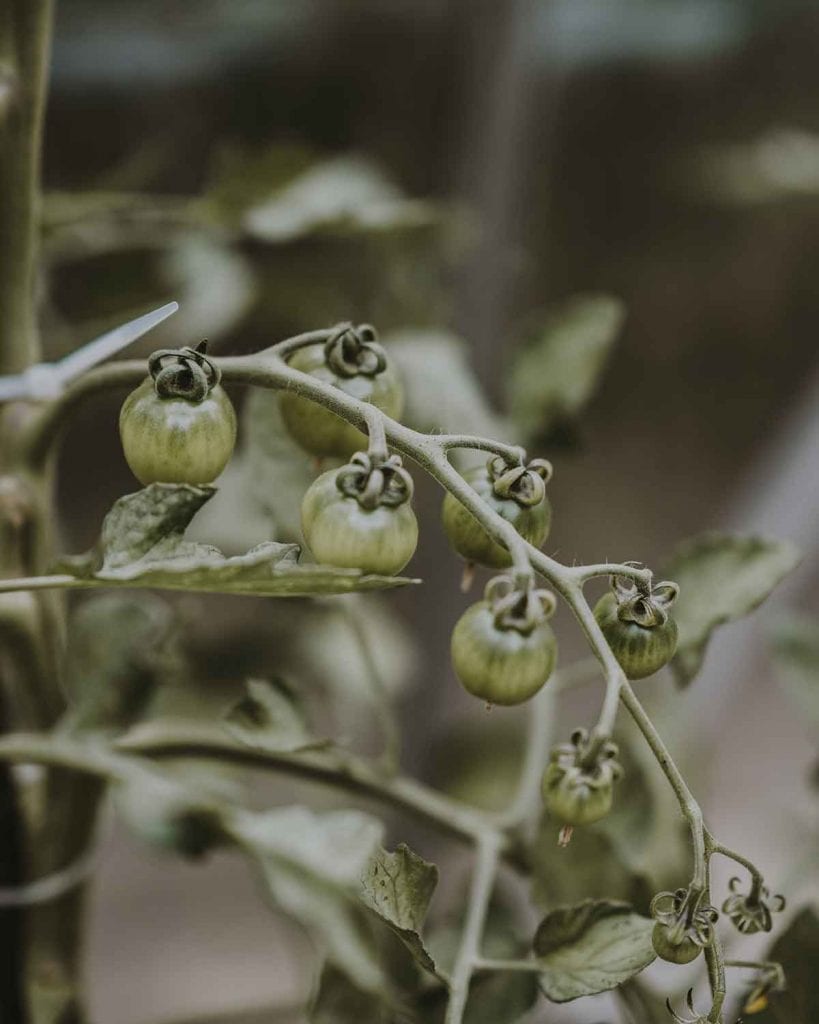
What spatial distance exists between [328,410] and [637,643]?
0.08m

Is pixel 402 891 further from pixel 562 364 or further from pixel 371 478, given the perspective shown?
pixel 562 364

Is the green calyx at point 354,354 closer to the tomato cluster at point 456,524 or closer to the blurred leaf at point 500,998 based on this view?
the tomato cluster at point 456,524

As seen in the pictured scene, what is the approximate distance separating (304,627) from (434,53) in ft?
1.31

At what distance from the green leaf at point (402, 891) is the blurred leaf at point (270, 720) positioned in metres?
0.05

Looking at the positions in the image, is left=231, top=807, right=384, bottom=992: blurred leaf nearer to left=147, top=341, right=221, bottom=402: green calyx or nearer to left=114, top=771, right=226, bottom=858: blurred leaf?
left=114, top=771, right=226, bottom=858: blurred leaf

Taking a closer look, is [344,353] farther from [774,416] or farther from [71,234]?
[774,416]

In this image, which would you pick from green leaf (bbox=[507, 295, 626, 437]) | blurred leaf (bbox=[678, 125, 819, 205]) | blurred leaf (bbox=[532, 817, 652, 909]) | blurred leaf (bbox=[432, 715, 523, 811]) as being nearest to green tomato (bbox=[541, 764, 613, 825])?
blurred leaf (bbox=[532, 817, 652, 909])

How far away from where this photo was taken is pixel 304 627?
536mm

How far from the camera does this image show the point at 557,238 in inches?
29.9

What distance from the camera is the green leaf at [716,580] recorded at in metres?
0.29

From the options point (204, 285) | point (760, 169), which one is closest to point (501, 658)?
point (204, 285)

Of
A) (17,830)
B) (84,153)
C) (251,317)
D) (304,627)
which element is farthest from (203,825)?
(84,153)

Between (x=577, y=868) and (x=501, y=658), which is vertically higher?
(x=501, y=658)

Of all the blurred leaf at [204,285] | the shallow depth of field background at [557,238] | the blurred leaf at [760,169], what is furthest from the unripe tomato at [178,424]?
the blurred leaf at [760,169]
